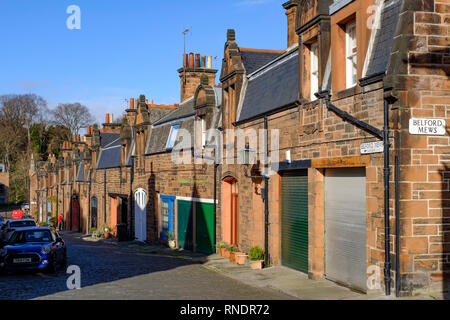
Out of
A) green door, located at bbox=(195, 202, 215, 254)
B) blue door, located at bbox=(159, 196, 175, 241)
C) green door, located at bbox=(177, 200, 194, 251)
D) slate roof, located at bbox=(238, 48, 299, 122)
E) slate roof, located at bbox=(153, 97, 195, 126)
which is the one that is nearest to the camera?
slate roof, located at bbox=(238, 48, 299, 122)

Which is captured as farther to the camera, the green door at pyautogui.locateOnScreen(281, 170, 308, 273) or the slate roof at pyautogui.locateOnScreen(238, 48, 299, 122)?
the slate roof at pyautogui.locateOnScreen(238, 48, 299, 122)

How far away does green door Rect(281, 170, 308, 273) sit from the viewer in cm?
1529

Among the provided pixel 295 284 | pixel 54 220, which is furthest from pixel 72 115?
pixel 295 284

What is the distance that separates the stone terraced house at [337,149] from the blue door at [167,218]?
78.5 inches

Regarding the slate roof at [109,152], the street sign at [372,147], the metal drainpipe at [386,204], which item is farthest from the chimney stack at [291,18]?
the slate roof at [109,152]

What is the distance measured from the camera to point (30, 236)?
714 inches

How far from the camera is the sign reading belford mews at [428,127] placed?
1070cm

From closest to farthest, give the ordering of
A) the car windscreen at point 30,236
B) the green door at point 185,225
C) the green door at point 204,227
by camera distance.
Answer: the car windscreen at point 30,236, the green door at point 204,227, the green door at point 185,225

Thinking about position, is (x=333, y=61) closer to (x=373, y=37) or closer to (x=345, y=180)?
(x=373, y=37)

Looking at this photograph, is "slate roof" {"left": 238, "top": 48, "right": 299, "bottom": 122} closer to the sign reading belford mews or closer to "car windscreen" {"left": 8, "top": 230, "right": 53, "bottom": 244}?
the sign reading belford mews

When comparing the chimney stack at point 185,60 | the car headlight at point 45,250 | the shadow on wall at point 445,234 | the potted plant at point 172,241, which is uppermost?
the chimney stack at point 185,60

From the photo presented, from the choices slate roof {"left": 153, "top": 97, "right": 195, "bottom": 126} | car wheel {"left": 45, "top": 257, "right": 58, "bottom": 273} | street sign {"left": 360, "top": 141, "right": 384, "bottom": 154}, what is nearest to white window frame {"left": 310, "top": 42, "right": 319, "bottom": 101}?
street sign {"left": 360, "top": 141, "right": 384, "bottom": 154}

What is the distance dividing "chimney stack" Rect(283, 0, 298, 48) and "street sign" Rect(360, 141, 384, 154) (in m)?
8.22

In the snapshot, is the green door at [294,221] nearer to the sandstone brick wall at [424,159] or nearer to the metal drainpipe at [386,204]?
the metal drainpipe at [386,204]
